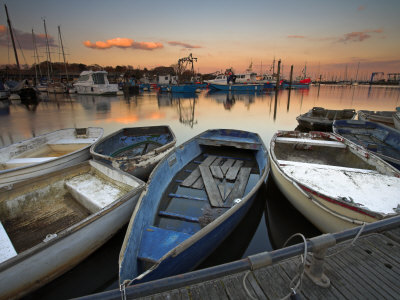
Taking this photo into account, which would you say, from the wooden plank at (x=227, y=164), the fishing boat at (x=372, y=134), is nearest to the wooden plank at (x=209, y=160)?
the wooden plank at (x=227, y=164)

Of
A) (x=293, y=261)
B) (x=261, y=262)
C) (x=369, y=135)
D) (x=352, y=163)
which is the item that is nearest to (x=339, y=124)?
(x=369, y=135)

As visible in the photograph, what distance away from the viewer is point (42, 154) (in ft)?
22.4

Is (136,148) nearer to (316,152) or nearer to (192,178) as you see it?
(192,178)

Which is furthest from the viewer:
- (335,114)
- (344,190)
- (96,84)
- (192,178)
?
(96,84)

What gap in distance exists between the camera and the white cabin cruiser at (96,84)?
116ft

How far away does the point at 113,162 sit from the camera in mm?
4906

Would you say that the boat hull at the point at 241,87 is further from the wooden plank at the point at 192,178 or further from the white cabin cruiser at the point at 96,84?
the wooden plank at the point at 192,178

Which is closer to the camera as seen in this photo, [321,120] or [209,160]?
[209,160]

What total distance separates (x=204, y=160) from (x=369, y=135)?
823 cm

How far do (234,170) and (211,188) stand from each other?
1.27 meters

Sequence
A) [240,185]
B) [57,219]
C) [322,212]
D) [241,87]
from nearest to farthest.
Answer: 1. [322,212]
2. [57,219]
3. [240,185]
4. [241,87]

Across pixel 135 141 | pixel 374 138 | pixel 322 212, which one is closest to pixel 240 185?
pixel 322 212

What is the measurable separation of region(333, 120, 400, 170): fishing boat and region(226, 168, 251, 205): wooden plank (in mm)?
5129

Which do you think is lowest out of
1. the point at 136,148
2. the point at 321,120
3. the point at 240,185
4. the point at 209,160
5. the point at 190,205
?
Result: the point at 190,205
